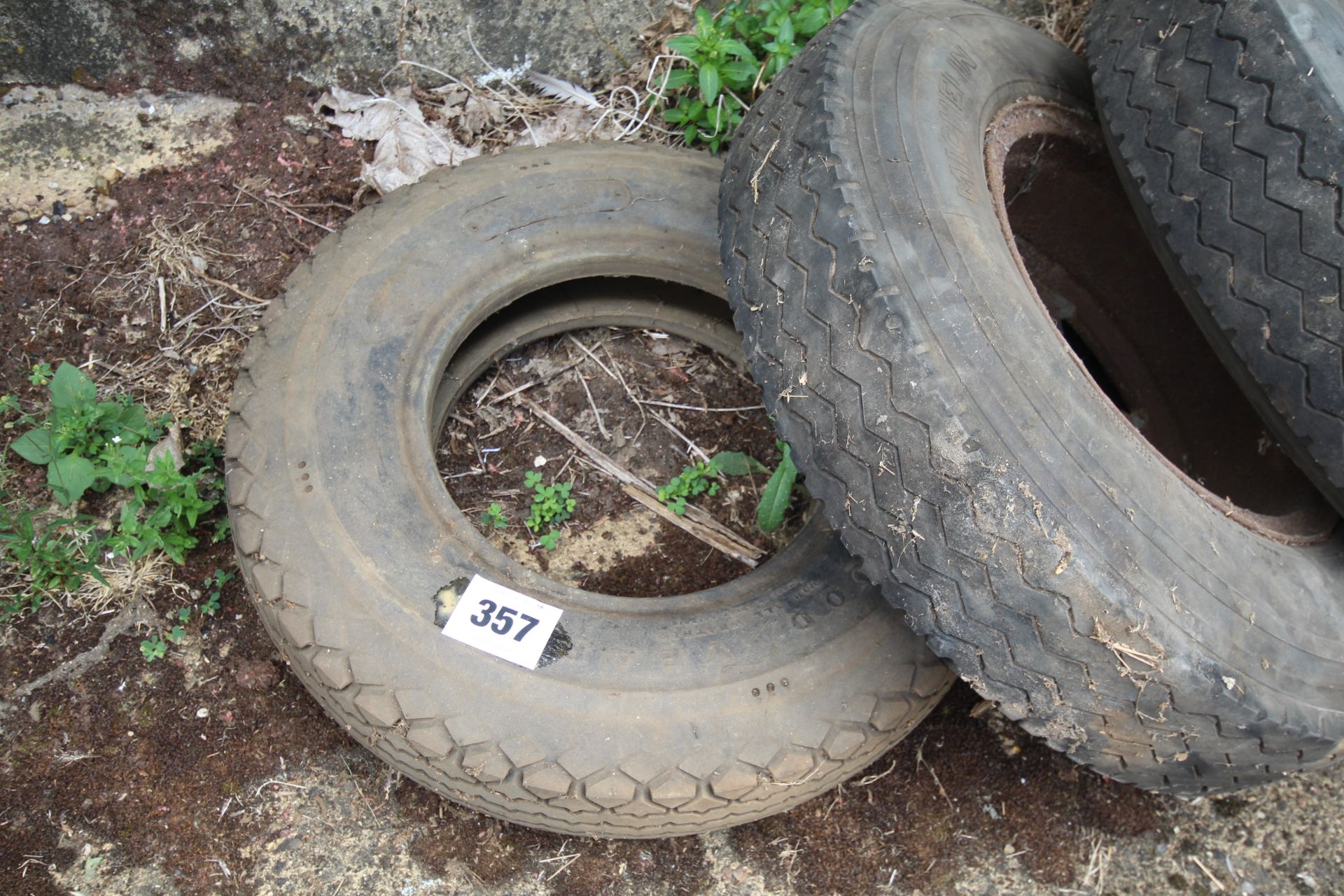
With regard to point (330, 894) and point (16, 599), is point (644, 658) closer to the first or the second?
point (330, 894)

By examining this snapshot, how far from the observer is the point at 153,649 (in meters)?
2.53

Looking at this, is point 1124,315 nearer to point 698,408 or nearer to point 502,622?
point 698,408

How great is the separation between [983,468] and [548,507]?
1.39m

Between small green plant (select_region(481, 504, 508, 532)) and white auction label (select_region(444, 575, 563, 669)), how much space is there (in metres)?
0.54

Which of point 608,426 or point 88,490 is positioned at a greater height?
point 608,426

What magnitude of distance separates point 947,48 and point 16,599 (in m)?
2.82

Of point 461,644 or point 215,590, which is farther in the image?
point 215,590

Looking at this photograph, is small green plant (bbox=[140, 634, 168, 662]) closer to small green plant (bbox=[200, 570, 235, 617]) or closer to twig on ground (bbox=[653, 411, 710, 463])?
small green plant (bbox=[200, 570, 235, 617])

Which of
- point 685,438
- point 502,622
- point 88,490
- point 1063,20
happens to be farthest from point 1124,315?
point 88,490

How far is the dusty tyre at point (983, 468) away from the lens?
72.9 inches

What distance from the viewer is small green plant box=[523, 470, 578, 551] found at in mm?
2820

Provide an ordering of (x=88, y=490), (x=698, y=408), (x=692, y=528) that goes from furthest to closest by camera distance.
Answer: (x=698, y=408) < (x=692, y=528) < (x=88, y=490)

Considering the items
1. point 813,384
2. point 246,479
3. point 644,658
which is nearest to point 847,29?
point 813,384

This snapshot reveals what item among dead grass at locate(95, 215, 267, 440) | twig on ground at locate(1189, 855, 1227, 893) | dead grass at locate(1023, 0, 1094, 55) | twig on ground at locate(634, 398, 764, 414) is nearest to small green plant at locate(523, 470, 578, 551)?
twig on ground at locate(634, 398, 764, 414)
